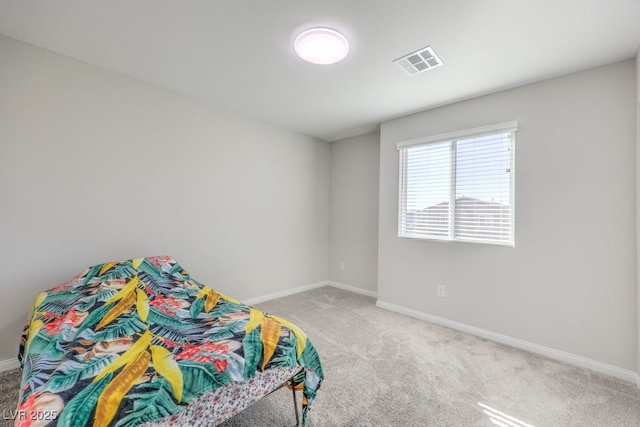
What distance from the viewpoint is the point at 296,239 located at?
165 inches

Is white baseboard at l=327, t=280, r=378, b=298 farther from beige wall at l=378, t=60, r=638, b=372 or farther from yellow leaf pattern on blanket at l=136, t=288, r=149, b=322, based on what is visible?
yellow leaf pattern on blanket at l=136, t=288, r=149, b=322

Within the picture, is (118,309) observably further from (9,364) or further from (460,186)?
(460,186)

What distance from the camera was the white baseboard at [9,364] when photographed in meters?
2.04

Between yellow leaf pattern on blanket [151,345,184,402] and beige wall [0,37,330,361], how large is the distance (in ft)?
5.48

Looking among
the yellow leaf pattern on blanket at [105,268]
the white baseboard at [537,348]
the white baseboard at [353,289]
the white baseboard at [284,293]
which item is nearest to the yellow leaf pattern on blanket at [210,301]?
the yellow leaf pattern on blanket at [105,268]

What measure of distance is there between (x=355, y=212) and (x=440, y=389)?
275 centimetres

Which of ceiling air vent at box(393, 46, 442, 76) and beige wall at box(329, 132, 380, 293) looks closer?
ceiling air vent at box(393, 46, 442, 76)

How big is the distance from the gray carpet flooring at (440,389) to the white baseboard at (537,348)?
0.07m

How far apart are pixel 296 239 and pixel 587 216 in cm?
323

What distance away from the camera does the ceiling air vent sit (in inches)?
83.4

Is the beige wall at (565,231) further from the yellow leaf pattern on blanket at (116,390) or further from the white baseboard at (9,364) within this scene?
the white baseboard at (9,364)

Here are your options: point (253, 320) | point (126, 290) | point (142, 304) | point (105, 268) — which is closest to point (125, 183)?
point (105, 268)

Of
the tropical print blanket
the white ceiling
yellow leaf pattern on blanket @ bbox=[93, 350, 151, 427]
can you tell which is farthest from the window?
yellow leaf pattern on blanket @ bbox=[93, 350, 151, 427]

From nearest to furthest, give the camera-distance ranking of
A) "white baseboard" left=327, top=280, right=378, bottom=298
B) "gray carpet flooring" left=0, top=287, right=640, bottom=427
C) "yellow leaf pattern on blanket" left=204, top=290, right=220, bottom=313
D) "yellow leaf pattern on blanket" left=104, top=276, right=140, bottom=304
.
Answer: "gray carpet flooring" left=0, top=287, right=640, bottom=427 → "yellow leaf pattern on blanket" left=104, top=276, right=140, bottom=304 → "yellow leaf pattern on blanket" left=204, top=290, right=220, bottom=313 → "white baseboard" left=327, top=280, right=378, bottom=298
